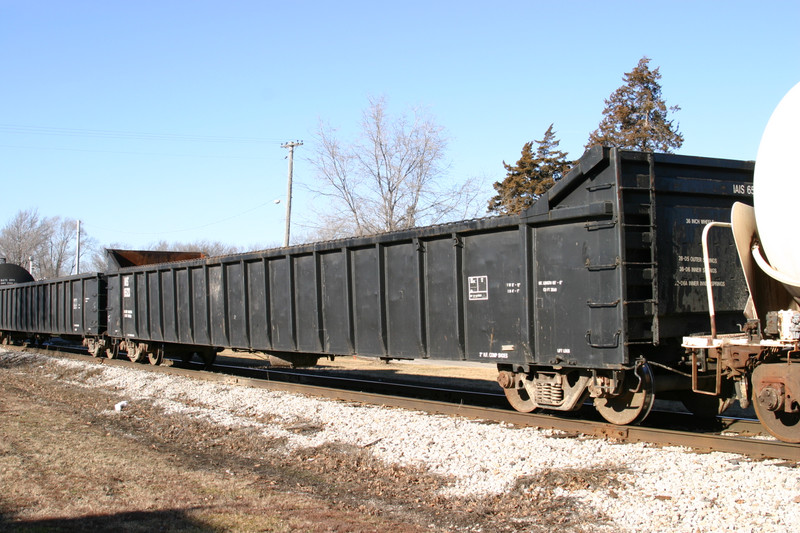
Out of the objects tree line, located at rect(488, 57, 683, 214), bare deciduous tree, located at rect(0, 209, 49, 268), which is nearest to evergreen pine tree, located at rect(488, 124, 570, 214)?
tree line, located at rect(488, 57, 683, 214)

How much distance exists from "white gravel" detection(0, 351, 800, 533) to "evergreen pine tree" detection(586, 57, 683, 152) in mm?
24836

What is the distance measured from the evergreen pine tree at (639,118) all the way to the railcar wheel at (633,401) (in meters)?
24.9

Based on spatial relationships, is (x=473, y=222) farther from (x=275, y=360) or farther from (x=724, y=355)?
(x=275, y=360)

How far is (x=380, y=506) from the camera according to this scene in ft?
20.0

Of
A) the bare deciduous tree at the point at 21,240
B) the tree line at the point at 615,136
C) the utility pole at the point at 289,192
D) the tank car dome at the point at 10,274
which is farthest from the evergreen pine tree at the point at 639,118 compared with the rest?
the bare deciduous tree at the point at 21,240

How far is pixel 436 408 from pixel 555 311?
9.53 ft

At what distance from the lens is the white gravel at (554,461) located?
17.9 ft

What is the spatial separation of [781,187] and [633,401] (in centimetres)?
305

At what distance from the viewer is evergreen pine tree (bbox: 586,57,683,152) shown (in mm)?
31734

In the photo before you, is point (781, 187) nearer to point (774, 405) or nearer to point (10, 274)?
point (774, 405)

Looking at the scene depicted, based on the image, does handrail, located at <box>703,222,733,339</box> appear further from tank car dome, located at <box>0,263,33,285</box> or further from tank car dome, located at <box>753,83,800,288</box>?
tank car dome, located at <box>0,263,33,285</box>

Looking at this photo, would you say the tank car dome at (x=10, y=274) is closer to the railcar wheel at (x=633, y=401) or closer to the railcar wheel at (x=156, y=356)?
the railcar wheel at (x=156, y=356)

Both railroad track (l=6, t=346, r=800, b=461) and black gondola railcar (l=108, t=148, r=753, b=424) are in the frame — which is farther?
black gondola railcar (l=108, t=148, r=753, b=424)

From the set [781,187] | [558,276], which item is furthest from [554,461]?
[781,187]
